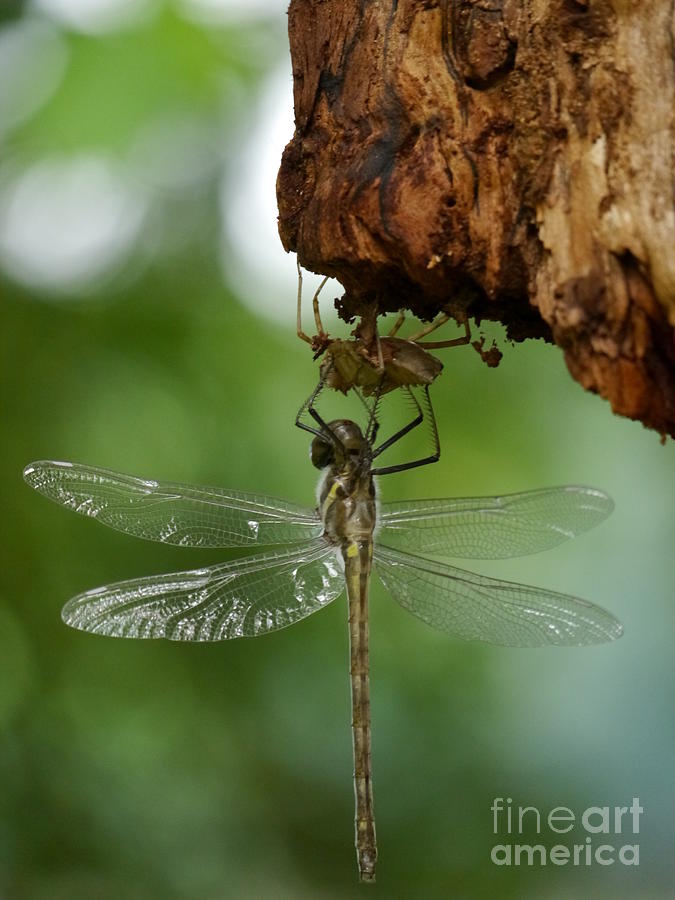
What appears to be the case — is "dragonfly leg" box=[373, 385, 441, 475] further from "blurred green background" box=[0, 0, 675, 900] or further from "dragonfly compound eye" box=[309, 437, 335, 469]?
"blurred green background" box=[0, 0, 675, 900]

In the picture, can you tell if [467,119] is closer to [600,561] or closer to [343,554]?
[343,554]

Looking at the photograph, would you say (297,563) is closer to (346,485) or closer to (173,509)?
(346,485)

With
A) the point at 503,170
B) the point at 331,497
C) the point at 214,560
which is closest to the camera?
the point at 503,170

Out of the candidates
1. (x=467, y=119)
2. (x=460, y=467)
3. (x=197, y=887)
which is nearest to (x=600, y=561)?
(x=460, y=467)

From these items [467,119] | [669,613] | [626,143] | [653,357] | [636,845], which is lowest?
[636,845]

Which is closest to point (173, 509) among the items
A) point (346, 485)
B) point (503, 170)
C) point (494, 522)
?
point (346, 485)

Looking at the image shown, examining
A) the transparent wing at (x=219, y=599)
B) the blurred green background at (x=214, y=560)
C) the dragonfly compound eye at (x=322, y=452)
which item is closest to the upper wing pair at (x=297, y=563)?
the transparent wing at (x=219, y=599)

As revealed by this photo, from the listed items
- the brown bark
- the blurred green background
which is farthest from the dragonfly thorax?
the blurred green background

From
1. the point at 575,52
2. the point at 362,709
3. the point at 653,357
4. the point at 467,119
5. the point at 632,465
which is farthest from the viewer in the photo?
the point at 632,465
